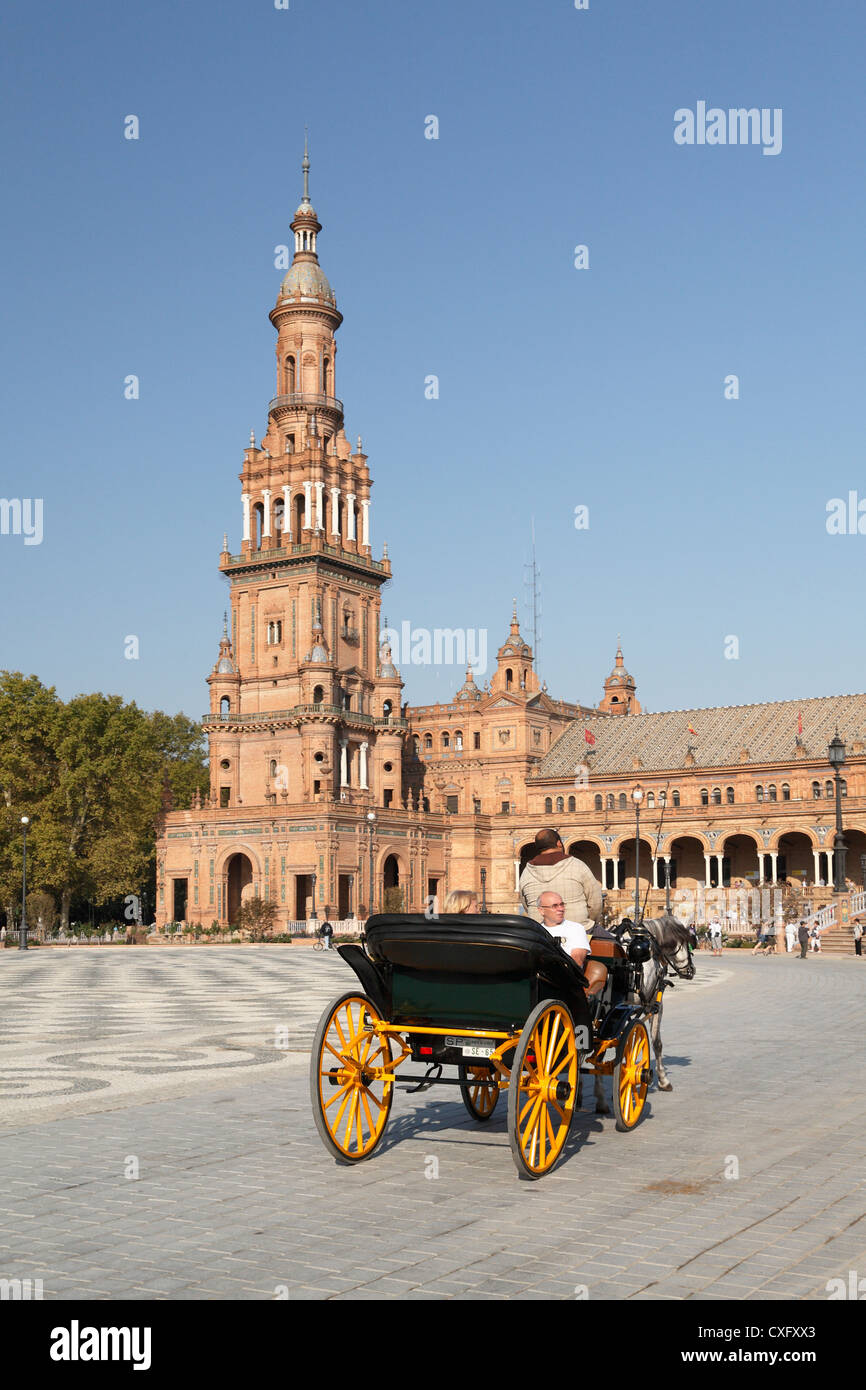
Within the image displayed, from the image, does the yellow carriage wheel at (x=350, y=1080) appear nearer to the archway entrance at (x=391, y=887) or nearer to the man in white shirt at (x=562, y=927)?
the man in white shirt at (x=562, y=927)

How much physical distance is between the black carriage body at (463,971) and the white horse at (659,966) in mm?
2166

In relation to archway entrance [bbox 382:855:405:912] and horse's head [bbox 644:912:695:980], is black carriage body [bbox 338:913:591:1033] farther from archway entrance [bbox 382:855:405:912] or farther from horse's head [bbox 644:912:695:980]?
archway entrance [bbox 382:855:405:912]

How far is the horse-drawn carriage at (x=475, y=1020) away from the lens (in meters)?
8.69

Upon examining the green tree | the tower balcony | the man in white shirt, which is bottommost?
the green tree

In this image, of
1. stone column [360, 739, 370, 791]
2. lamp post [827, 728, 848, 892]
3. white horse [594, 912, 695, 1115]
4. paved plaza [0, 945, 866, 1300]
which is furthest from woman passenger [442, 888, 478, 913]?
stone column [360, 739, 370, 791]

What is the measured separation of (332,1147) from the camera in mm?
8898

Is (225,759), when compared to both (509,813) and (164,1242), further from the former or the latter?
(164,1242)

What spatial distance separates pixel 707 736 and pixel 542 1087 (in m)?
72.9

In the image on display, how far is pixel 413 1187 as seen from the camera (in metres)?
8.45

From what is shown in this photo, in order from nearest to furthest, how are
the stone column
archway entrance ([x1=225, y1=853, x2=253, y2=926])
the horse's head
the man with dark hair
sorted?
the man with dark hair < the horse's head < archway entrance ([x1=225, y1=853, x2=253, y2=926]) < the stone column

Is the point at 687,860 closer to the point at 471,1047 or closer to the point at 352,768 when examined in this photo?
the point at 352,768

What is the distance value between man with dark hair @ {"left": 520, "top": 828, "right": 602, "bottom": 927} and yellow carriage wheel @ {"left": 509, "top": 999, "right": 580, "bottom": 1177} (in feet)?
4.66

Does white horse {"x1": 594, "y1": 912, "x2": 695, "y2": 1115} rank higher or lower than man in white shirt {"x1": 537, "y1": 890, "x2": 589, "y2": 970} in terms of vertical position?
lower

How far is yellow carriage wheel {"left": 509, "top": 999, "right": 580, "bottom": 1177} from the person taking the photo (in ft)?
27.3
